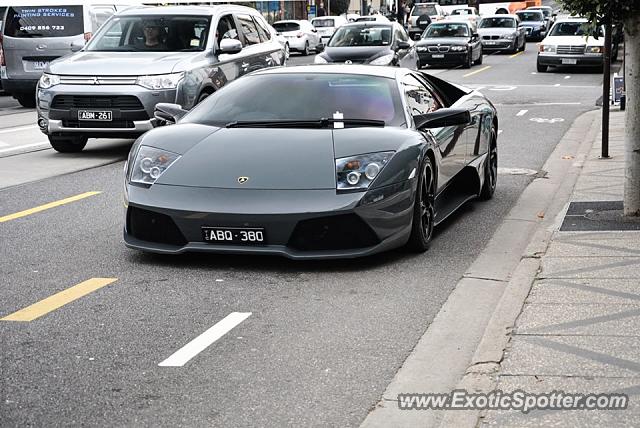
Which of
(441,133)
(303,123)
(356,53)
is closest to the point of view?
(303,123)

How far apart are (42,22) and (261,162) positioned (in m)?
16.3

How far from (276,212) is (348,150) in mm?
725

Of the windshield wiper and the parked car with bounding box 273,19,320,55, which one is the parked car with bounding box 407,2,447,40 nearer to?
the parked car with bounding box 273,19,320,55

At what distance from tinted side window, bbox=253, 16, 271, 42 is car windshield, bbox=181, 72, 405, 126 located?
866 centimetres

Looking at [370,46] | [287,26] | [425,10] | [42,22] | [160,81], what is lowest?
[425,10]

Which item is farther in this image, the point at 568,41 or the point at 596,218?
the point at 568,41

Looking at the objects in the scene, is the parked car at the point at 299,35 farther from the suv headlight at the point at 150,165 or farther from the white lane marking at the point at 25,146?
the suv headlight at the point at 150,165

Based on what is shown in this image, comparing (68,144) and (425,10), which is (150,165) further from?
(425,10)

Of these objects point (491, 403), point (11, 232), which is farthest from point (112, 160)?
point (491, 403)

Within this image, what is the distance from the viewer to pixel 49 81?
1445cm

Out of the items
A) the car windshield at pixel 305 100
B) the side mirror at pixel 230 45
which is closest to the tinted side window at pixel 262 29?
the side mirror at pixel 230 45

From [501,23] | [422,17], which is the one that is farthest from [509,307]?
[422,17]

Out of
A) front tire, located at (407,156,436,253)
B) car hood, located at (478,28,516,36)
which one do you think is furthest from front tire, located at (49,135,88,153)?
car hood, located at (478,28,516,36)

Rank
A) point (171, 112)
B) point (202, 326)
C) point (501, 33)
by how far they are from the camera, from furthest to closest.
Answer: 1. point (501, 33)
2. point (171, 112)
3. point (202, 326)
